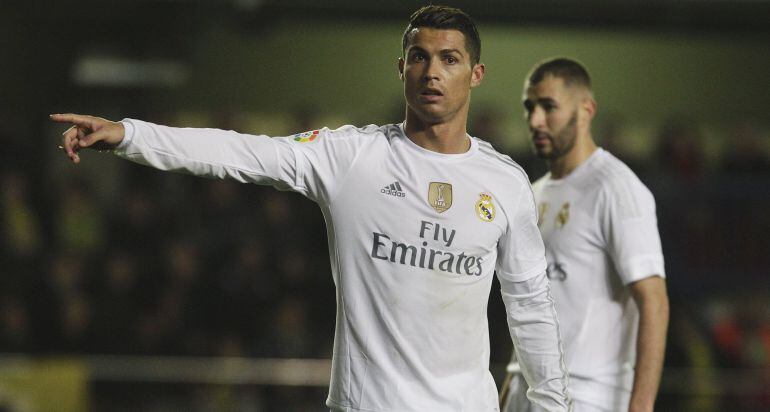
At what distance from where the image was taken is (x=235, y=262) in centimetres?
788

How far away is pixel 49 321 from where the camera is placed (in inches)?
299

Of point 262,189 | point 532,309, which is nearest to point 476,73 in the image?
point 532,309

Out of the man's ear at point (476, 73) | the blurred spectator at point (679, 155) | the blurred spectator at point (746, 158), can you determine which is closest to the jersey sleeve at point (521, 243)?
the man's ear at point (476, 73)

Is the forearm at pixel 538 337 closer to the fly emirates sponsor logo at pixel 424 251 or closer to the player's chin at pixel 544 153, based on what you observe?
the fly emirates sponsor logo at pixel 424 251

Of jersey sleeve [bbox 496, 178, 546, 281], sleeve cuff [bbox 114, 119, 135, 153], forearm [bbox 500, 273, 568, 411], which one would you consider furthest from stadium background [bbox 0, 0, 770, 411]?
sleeve cuff [bbox 114, 119, 135, 153]

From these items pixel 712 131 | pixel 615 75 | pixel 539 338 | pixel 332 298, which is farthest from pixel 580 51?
pixel 539 338

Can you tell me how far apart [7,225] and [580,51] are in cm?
606

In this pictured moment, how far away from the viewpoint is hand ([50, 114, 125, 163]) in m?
2.47

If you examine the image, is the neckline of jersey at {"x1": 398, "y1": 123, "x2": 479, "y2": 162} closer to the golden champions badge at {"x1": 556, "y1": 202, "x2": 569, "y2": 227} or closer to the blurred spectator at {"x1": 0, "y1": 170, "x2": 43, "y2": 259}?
the golden champions badge at {"x1": 556, "y1": 202, "x2": 569, "y2": 227}

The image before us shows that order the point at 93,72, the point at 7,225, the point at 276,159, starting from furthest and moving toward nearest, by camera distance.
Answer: the point at 93,72
the point at 7,225
the point at 276,159

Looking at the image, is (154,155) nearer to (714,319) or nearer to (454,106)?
(454,106)

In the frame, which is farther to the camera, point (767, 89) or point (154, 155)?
point (767, 89)

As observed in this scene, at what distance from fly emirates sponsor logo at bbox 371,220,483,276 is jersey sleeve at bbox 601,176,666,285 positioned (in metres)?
0.81

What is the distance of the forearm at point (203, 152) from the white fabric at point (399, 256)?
0.04ft
